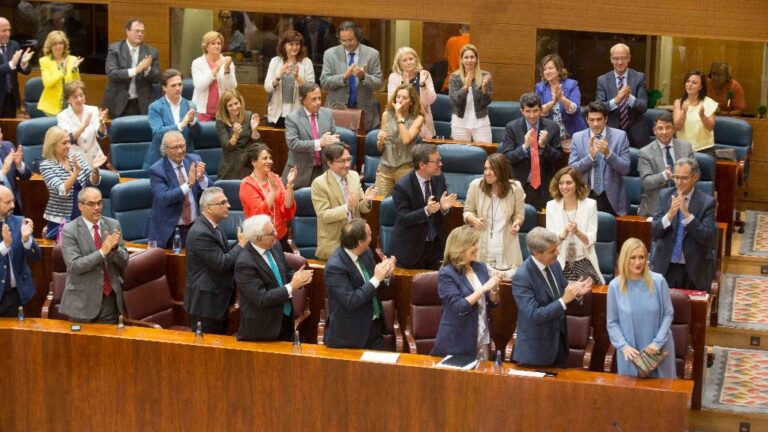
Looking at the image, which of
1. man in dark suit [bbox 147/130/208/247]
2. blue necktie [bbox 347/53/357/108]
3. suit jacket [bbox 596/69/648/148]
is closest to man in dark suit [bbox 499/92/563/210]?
suit jacket [bbox 596/69/648/148]

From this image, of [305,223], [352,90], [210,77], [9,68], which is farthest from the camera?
[9,68]

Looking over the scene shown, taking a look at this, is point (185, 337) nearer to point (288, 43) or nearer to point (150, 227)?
point (150, 227)

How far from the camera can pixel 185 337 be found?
6746mm

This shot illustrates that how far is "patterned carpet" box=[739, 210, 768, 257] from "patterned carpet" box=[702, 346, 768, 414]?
4.25 ft

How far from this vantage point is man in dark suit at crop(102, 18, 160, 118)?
10453mm

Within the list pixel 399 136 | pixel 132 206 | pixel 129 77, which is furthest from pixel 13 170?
pixel 399 136

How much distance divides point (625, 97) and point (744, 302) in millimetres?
1735

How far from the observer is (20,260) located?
7.16 metres

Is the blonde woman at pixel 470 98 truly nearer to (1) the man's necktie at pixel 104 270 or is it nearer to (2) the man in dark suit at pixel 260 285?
(2) the man in dark suit at pixel 260 285

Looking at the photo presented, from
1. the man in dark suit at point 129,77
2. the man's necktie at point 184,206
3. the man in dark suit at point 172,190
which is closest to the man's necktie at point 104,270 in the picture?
the man in dark suit at point 172,190

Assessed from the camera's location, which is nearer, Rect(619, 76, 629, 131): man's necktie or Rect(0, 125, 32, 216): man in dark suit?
Rect(0, 125, 32, 216): man in dark suit

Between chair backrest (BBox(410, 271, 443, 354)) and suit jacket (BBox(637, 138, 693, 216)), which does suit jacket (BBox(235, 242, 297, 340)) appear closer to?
chair backrest (BBox(410, 271, 443, 354))

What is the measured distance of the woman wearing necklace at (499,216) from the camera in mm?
7691

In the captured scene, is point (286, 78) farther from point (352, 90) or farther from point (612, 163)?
point (612, 163)
